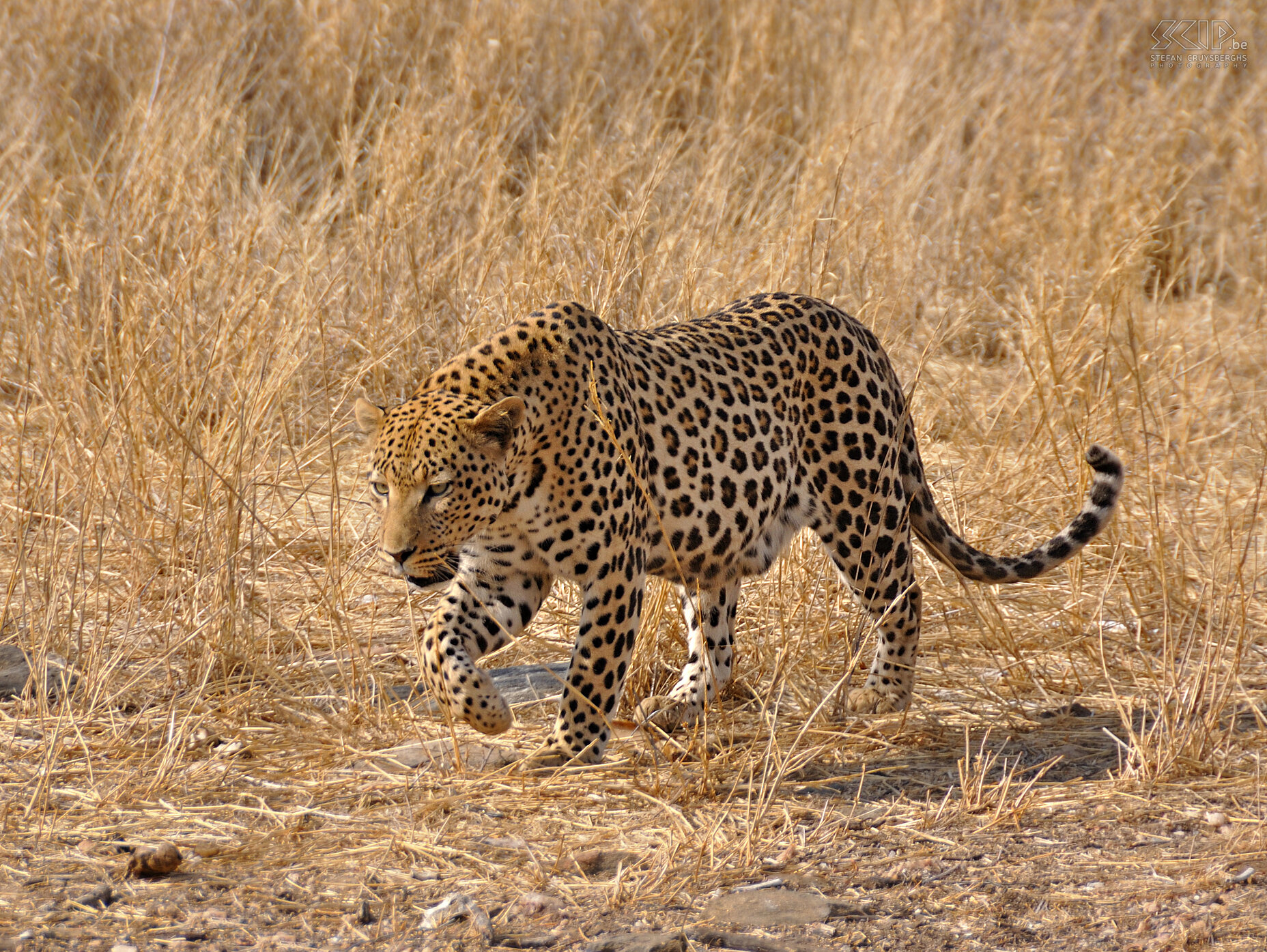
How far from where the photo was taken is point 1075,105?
422 inches

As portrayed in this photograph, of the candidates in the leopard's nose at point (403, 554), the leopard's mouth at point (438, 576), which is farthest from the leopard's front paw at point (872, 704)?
the leopard's nose at point (403, 554)

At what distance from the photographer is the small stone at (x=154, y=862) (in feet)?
11.8

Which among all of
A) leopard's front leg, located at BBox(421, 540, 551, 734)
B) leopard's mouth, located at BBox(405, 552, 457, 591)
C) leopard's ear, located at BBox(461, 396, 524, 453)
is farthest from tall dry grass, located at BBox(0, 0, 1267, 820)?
A: leopard's ear, located at BBox(461, 396, 524, 453)

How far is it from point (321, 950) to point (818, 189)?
5364mm

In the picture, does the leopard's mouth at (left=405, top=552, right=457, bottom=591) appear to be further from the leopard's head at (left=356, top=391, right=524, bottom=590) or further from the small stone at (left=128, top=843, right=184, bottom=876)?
the small stone at (left=128, top=843, right=184, bottom=876)

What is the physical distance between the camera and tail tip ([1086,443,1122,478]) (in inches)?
182

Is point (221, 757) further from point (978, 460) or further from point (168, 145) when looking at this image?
point (168, 145)

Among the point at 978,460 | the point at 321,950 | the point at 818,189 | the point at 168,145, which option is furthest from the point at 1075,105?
the point at 321,950

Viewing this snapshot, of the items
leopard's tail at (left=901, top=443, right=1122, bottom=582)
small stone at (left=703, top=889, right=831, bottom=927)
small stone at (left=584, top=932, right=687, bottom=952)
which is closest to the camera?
small stone at (left=584, top=932, right=687, bottom=952)

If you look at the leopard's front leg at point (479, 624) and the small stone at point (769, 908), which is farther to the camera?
the leopard's front leg at point (479, 624)

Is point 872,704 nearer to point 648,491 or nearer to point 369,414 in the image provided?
point 648,491

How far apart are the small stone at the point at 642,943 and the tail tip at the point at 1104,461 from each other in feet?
7.18

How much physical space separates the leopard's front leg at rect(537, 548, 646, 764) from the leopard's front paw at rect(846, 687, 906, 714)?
1020 mm

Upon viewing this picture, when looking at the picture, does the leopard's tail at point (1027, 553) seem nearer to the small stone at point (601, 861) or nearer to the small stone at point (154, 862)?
the small stone at point (601, 861)
